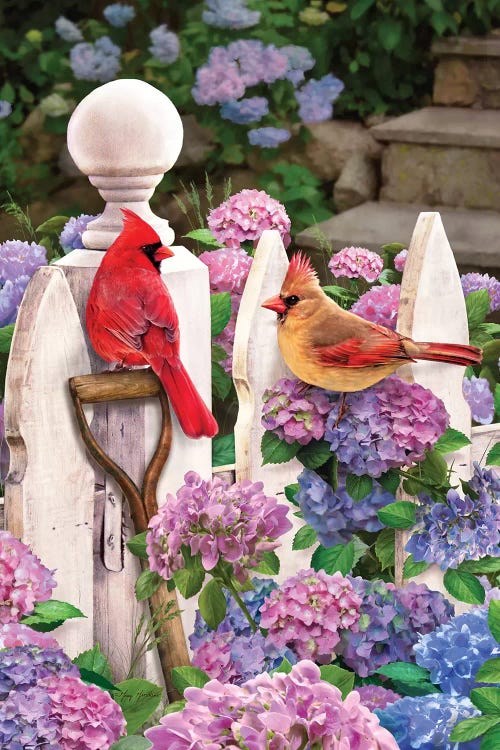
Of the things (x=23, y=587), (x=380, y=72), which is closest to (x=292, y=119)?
(x=380, y=72)

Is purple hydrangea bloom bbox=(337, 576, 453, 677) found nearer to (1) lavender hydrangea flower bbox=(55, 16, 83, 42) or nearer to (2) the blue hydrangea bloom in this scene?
(2) the blue hydrangea bloom

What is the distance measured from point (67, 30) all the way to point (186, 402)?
337cm

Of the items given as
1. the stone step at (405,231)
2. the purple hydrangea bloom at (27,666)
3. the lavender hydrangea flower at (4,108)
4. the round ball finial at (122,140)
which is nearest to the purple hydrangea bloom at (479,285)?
the round ball finial at (122,140)

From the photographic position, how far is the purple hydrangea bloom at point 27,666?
1172 mm

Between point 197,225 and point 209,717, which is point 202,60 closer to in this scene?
point 197,225

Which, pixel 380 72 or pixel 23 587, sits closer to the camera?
pixel 23 587

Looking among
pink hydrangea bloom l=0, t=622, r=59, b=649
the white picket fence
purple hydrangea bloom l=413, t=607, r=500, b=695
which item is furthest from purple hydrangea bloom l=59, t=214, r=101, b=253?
purple hydrangea bloom l=413, t=607, r=500, b=695

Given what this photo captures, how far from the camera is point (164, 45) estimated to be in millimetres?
4434

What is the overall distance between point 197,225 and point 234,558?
2849 millimetres

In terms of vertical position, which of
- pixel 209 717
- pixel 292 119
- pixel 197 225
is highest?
pixel 209 717

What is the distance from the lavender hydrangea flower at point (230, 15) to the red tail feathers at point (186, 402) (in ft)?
9.76

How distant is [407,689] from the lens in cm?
145

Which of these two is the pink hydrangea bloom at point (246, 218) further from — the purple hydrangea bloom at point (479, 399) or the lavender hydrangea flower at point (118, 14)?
the lavender hydrangea flower at point (118, 14)

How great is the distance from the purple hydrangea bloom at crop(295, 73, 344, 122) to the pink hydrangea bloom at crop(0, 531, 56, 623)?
3108mm
